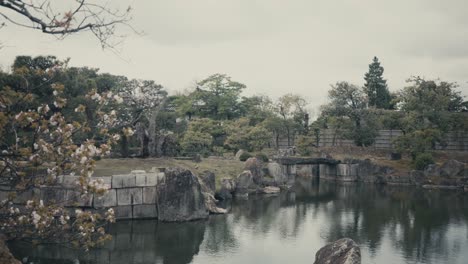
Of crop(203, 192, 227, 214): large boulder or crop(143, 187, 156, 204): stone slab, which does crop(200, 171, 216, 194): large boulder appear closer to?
crop(203, 192, 227, 214): large boulder

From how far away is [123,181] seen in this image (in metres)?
32.4

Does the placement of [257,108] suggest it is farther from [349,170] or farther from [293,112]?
[349,170]

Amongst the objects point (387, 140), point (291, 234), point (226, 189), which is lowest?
point (291, 234)

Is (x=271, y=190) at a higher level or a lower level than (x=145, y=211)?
higher

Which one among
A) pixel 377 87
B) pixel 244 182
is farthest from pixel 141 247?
pixel 377 87

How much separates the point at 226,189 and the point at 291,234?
13428mm

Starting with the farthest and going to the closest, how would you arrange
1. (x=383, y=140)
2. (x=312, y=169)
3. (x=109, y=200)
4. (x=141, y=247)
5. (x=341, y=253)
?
1. (x=383, y=140)
2. (x=312, y=169)
3. (x=109, y=200)
4. (x=141, y=247)
5. (x=341, y=253)

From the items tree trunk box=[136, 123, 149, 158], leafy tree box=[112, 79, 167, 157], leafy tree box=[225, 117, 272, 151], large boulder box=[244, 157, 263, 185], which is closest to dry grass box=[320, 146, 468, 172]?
leafy tree box=[225, 117, 272, 151]

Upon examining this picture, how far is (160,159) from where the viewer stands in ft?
132

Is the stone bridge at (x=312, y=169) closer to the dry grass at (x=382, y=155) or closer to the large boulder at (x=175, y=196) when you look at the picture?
the dry grass at (x=382, y=155)

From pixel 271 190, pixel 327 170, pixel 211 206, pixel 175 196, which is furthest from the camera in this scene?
pixel 327 170

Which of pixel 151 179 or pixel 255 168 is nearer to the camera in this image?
pixel 151 179

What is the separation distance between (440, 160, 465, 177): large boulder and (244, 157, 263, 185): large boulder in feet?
74.2

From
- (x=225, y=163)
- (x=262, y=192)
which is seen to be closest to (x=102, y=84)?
(x=225, y=163)
